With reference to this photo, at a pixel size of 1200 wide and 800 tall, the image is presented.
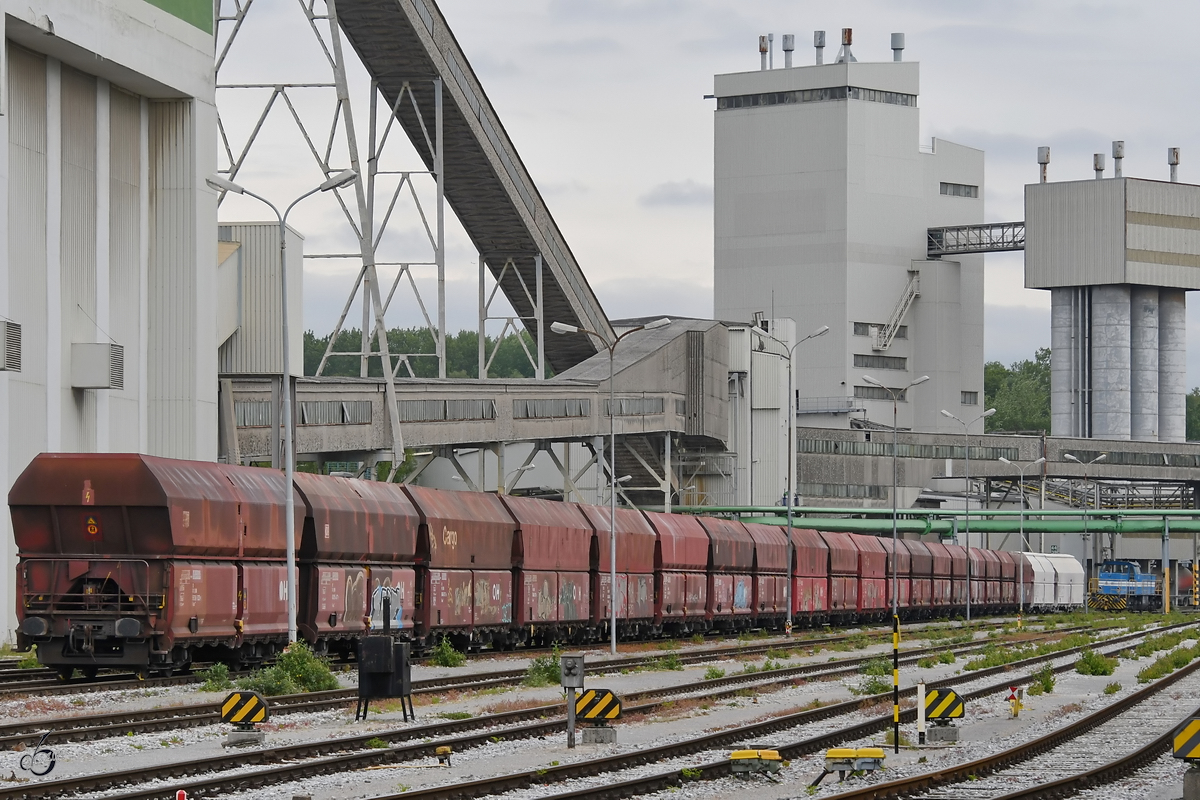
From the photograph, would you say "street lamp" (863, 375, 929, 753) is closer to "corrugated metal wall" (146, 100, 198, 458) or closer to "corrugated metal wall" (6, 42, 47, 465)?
"corrugated metal wall" (146, 100, 198, 458)

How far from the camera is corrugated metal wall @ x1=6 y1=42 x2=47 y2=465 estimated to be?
42500mm

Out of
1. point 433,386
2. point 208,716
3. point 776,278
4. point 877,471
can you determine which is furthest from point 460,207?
point 776,278

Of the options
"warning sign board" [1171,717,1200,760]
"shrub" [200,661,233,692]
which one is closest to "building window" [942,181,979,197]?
"shrub" [200,661,233,692]

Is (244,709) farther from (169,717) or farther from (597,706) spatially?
(597,706)

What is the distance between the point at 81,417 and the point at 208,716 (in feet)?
74.8

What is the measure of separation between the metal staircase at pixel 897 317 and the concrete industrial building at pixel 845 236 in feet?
0.40

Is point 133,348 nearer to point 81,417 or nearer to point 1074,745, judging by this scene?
point 81,417

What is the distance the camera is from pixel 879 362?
148 m

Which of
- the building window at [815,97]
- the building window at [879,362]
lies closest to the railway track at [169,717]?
the building window at [879,362]

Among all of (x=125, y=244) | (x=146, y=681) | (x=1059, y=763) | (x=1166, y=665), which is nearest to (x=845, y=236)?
(x=125, y=244)

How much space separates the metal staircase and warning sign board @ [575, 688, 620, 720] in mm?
125012

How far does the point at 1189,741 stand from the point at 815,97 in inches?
5258

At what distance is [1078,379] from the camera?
146 meters

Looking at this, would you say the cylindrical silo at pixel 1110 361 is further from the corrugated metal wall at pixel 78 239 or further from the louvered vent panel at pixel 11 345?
the louvered vent panel at pixel 11 345
